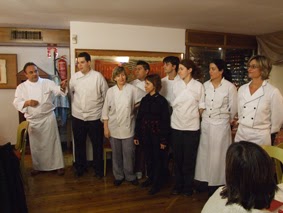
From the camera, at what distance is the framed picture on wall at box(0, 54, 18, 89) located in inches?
172

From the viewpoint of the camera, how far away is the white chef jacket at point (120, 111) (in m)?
2.96

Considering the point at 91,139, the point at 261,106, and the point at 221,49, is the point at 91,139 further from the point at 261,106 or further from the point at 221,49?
the point at 221,49

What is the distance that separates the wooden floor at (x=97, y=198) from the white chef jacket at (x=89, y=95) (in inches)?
32.3

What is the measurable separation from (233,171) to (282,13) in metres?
2.70

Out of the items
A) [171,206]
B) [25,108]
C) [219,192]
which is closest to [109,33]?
[25,108]

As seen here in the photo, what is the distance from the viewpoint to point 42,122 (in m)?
3.28

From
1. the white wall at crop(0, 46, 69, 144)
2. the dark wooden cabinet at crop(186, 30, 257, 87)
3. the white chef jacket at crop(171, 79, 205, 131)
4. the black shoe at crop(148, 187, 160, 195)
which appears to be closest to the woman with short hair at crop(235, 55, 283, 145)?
the white chef jacket at crop(171, 79, 205, 131)

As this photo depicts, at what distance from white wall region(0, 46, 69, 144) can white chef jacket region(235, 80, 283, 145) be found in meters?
3.42

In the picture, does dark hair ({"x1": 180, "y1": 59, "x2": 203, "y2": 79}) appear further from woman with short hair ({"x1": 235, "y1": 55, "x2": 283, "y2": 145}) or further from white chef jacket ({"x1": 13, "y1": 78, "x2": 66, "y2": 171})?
white chef jacket ({"x1": 13, "y1": 78, "x2": 66, "y2": 171})

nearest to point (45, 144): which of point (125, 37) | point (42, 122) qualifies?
point (42, 122)

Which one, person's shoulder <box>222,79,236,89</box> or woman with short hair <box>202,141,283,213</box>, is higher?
person's shoulder <box>222,79,236,89</box>


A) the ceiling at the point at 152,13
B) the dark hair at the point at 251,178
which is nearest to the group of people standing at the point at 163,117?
the ceiling at the point at 152,13

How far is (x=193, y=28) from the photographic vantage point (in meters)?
4.02

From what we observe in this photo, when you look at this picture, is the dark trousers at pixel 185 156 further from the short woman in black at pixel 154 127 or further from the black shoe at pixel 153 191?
the black shoe at pixel 153 191
